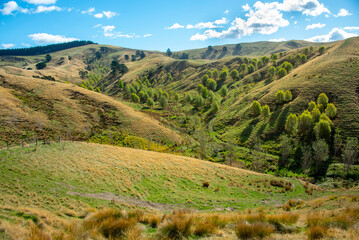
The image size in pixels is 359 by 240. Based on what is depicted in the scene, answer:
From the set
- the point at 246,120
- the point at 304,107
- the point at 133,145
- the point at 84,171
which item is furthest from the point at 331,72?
the point at 84,171

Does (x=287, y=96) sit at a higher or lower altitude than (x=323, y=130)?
higher

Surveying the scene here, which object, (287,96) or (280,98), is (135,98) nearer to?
(280,98)

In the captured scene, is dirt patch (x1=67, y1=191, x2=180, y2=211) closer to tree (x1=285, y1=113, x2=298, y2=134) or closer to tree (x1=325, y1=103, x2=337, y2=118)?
tree (x1=285, y1=113, x2=298, y2=134)

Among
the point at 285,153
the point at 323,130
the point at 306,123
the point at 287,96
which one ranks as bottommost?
the point at 285,153

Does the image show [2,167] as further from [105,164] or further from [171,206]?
[171,206]

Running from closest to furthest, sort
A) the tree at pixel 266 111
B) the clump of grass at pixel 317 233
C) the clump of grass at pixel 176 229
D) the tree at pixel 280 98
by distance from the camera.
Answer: the clump of grass at pixel 317 233 → the clump of grass at pixel 176 229 → the tree at pixel 266 111 → the tree at pixel 280 98

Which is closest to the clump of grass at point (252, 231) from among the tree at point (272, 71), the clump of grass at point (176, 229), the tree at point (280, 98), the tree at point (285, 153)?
the clump of grass at point (176, 229)

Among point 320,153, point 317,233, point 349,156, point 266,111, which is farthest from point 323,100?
point 317,233

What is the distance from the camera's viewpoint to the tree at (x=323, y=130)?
62312 millimetres

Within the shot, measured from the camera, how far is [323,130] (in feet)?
206

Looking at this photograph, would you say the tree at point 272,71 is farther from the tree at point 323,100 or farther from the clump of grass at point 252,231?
the clump of grass at point 252,231

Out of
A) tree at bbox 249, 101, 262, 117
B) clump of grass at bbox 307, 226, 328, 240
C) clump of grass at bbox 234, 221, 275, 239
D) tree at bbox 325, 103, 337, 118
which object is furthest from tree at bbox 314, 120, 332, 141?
clump of grass at bbox 234, 221, 275, 239

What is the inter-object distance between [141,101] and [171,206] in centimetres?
13257

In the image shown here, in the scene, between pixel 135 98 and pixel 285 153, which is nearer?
pixel 285 153
